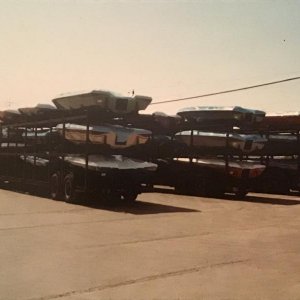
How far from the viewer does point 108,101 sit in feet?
47.7

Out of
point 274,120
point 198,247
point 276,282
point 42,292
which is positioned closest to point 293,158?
point 274,120

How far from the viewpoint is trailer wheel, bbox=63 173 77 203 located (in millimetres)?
14508

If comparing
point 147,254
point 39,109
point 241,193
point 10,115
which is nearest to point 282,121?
point 241,193

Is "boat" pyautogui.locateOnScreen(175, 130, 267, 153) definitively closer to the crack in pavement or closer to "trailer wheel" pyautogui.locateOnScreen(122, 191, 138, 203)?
"trailer wheel" pyautogui.locateOnScreen(122, 191, 138, 203)

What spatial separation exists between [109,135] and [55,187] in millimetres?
2723

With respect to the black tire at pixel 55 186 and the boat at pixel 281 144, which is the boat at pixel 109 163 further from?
the boat at pixel 281 144

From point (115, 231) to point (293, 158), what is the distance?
13.4 m

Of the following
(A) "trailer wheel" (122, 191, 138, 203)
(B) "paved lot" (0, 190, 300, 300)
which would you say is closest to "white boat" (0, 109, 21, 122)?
(A) "trailer wheel" (122, 191, 138, 203)

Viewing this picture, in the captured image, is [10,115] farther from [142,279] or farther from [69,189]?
[142,279]

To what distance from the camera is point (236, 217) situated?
12.2m

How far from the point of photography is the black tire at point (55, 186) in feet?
50.3

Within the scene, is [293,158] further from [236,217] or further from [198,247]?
[198,247]

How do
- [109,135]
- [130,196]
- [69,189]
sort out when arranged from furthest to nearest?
[130,196] < [69,189] < [109,135]

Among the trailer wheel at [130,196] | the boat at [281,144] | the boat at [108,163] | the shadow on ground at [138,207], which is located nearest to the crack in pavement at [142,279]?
the shadow on ground at [138,207]
